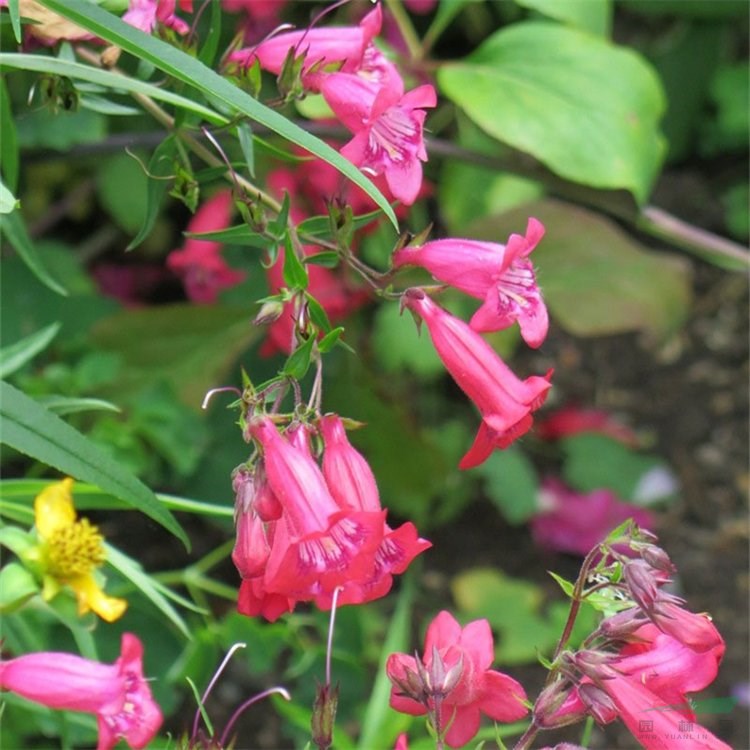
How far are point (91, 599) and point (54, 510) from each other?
74 millimetres

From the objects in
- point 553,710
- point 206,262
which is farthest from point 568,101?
point 553,710

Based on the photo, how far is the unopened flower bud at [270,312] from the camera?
2.59 ft

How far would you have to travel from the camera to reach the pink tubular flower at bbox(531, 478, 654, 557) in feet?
6.50

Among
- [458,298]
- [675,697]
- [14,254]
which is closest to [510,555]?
[458,298]

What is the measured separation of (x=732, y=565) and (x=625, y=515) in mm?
193

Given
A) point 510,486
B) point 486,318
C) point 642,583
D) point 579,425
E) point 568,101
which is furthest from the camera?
point 579,425

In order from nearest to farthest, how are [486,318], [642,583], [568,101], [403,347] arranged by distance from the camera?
[642,583], [486,318], [568,101], [403,347]

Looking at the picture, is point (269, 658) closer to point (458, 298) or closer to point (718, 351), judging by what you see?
point (458, 298)

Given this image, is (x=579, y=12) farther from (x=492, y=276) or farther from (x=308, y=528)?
(x=308, y=528)

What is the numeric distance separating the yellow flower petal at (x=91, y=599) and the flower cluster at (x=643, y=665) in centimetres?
36

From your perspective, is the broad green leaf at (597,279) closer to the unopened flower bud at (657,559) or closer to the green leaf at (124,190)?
the green leaf at (124,190)

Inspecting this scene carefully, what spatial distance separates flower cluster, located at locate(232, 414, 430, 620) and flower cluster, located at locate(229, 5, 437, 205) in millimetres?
173

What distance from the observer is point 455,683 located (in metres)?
0.75

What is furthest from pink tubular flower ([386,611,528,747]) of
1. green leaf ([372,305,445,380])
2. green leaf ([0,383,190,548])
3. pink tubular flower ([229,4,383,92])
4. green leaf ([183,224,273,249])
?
green leaf ([372,305,445,380])
